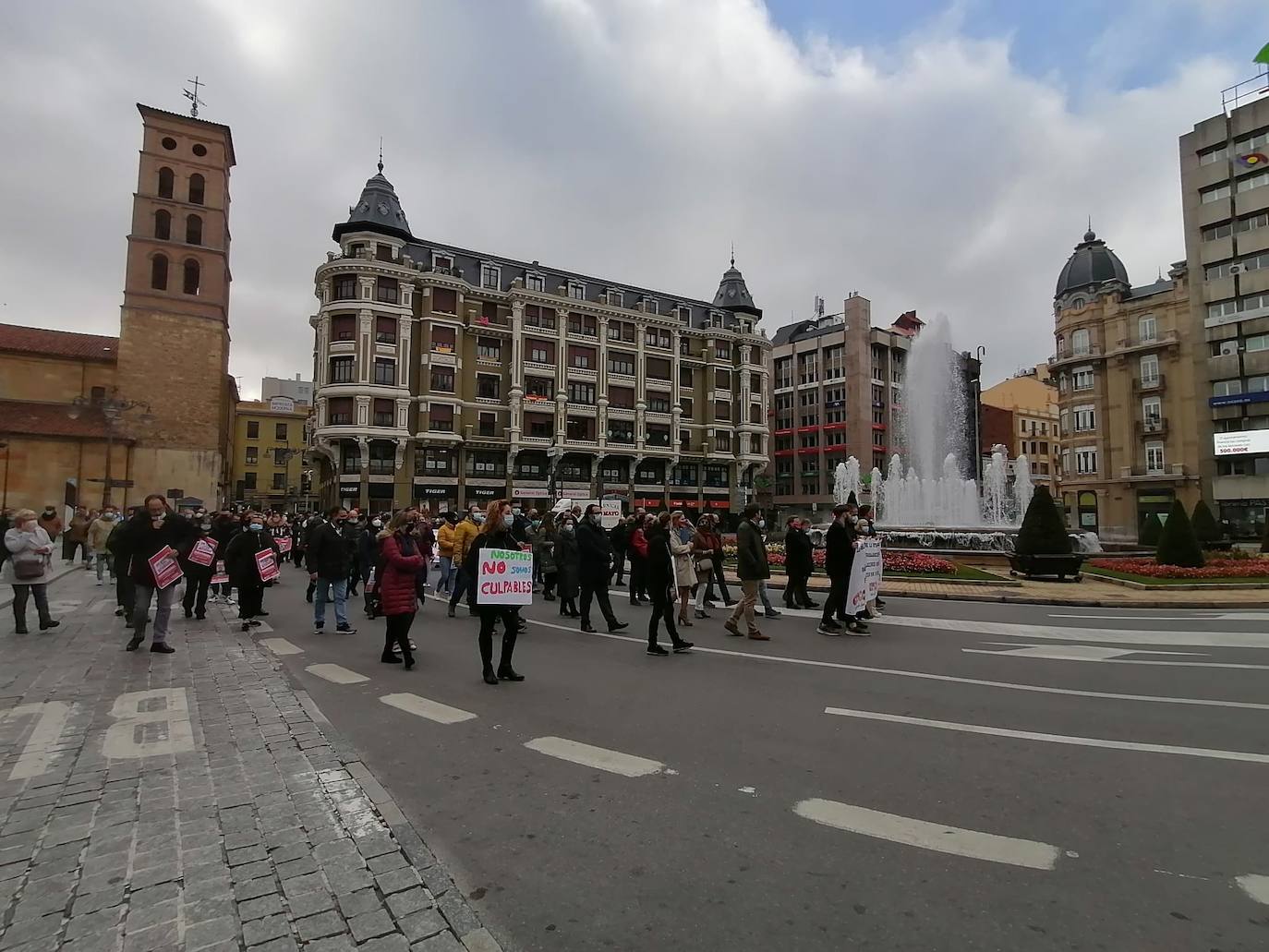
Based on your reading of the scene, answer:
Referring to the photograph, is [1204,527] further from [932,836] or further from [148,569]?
[148,569]

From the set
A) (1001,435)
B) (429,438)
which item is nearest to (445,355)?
(429,438)

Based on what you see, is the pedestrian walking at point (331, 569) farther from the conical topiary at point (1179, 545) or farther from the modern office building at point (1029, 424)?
the modern office building at point (1029, 424)

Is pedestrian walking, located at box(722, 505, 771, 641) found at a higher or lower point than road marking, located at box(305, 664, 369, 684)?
higher

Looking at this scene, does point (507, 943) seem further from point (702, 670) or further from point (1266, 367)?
point (1266, 367)

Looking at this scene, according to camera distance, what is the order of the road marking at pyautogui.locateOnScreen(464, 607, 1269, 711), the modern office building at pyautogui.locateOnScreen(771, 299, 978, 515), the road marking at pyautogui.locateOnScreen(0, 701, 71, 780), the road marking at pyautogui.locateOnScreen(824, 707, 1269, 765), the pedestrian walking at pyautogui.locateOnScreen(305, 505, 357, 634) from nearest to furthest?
the road marking at pyautogui.locateOnScreen(0, 701, 71, 780) < the road marking at pyautogui.locateOnScreen(824, 707, 1269, 765) < the road marking at pyautogui.locateOnScreen(464, 607, 1269, 711) < the pedestrian walking at pyautogui.locateOnScreen(305, 505, 357, 634) < the modern office building at pyautogui.locateOnScreen(771, 299, 978, 515)

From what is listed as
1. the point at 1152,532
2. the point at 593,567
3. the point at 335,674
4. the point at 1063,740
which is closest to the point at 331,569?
the point at 335,674

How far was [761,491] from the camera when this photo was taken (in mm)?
74438

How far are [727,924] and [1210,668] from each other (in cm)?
827

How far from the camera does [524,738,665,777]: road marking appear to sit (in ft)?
15.3

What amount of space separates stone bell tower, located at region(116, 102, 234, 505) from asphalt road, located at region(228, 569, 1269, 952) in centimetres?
4700

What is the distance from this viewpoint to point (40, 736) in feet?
17.5

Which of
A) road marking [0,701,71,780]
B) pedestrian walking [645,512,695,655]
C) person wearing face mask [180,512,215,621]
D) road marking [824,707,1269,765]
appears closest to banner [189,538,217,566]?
person wearing face mask [180,512,215,621]

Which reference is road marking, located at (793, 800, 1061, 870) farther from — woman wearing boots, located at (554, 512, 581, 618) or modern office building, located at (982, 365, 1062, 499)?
modern office building, located at (982, 365, 1062, 499)

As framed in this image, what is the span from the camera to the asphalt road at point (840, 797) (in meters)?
2.92
